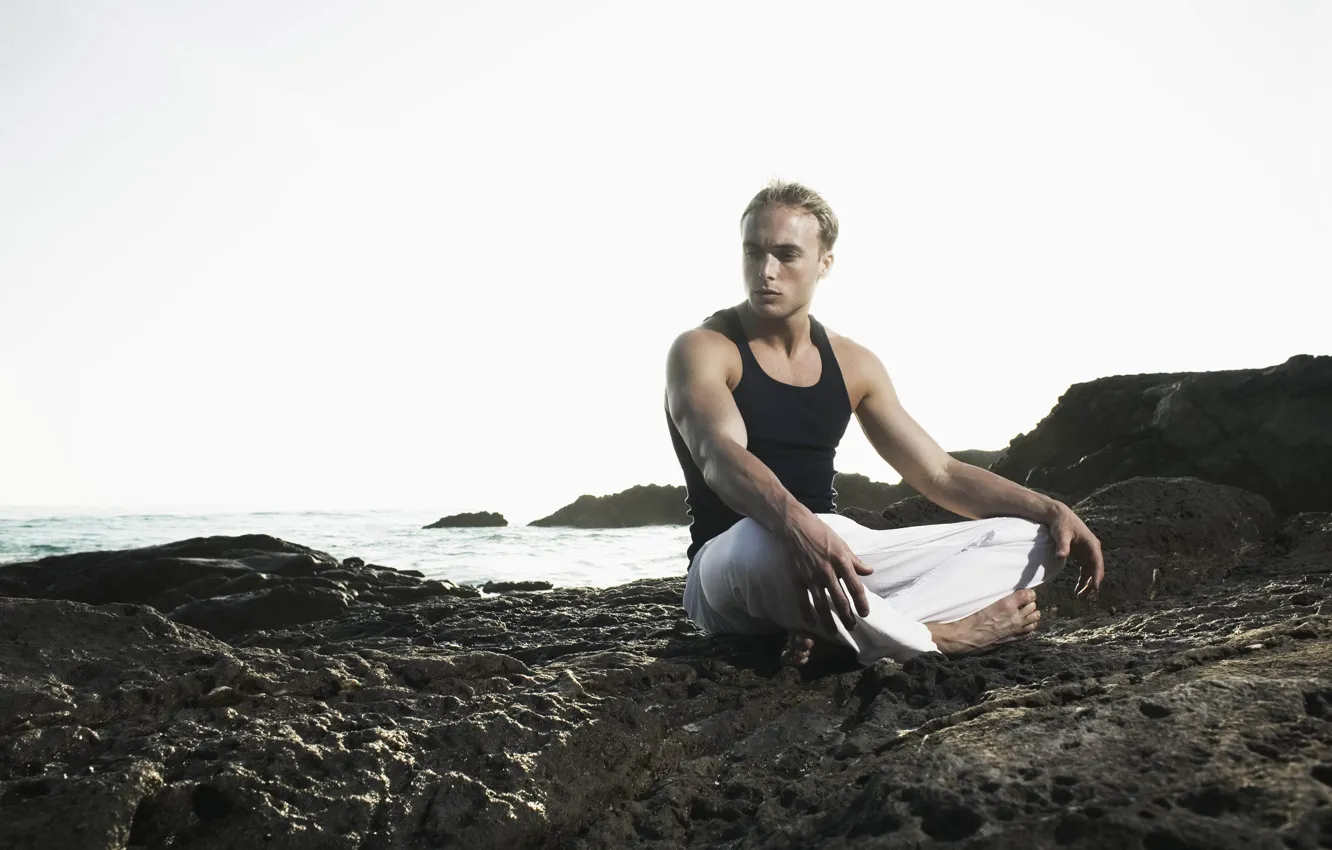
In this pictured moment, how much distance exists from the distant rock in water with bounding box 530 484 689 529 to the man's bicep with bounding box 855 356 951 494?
16.5 meters

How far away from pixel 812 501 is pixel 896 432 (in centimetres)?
59

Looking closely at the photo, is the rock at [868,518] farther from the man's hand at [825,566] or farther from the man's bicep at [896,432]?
the man's hand at [825,566]

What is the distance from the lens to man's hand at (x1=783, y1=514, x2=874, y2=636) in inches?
106

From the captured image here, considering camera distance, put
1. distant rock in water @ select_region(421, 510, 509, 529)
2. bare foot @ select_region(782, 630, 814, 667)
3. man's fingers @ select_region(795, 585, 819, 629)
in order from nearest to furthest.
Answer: man's fingers @ select_region(795, 585, 819, 629) < bare foot @ select_region(782, 630, 814, 667) < distant rock in water @ select_region(421, 510, 509, 529)

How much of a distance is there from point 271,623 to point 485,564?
544cm

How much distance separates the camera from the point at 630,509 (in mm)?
21078

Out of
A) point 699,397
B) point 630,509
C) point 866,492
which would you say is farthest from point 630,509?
point 699,397

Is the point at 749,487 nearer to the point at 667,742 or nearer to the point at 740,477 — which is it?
the point at 740,477

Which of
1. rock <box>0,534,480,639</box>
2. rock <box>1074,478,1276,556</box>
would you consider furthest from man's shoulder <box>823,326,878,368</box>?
rock <box>0,534,480,639</box>

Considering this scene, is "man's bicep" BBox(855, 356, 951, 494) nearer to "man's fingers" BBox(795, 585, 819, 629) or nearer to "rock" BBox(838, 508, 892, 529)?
"man's fingers" BBox(795, 585, 819, 629)

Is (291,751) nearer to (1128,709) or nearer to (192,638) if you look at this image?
(192,638)

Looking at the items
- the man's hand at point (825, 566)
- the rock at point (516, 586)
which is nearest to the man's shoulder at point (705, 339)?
the man's hand at point (825, 566)

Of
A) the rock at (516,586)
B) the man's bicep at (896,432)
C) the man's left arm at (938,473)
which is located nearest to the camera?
the man's left arm at (938,473)

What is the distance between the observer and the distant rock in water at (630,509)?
20.8 meters
